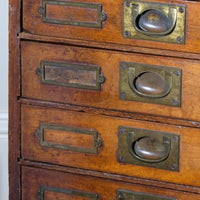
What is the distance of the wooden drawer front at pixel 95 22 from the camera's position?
5.68 feet

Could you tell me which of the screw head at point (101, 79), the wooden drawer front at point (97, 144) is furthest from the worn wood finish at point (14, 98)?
the screw head at point (101, 79)

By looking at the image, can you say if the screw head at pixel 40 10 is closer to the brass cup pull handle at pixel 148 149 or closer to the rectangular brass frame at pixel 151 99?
the rectangular brass frame at pixel 151 99

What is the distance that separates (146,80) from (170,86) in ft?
0.23

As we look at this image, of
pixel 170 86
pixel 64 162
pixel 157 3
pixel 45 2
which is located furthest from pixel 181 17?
pixel 64 162

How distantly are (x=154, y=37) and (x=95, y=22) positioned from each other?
16 centimetres

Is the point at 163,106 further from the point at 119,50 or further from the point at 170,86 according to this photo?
the point at 119,50

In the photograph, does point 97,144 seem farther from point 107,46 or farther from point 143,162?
point 107,46

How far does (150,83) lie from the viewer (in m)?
1.81

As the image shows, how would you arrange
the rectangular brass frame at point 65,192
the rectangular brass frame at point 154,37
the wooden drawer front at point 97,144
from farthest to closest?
the rectangular brass frame at point 65,192, the wooden drawer front at point 97,144, the rectangular brass frame at point 154,37

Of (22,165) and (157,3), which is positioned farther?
(22,165)

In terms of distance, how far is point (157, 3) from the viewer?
5.70 feet

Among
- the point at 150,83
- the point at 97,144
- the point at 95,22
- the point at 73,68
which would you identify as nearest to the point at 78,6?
the point at 95,22

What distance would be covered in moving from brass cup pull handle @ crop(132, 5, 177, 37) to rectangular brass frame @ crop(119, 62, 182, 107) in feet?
0.30

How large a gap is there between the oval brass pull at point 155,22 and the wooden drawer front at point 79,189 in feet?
1.44
